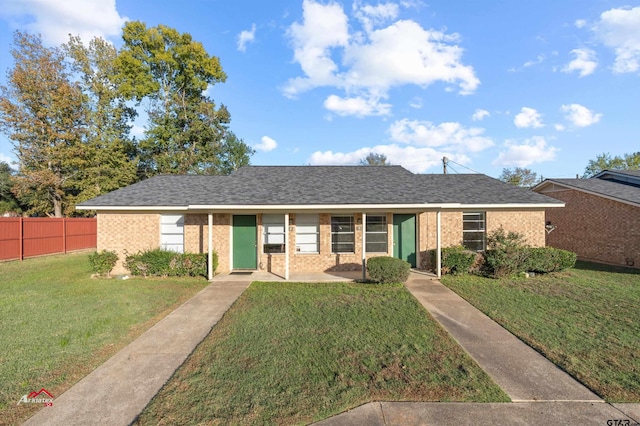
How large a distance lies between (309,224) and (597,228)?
12.6 m

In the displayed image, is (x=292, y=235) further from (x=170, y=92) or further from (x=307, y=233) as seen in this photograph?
(x=170, y=92)

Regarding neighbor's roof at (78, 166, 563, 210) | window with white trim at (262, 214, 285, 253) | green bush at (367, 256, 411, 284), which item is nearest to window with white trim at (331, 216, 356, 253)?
neighbor's roof at (78, 166, 563, 210)

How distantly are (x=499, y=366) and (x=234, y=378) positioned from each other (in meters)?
3.68

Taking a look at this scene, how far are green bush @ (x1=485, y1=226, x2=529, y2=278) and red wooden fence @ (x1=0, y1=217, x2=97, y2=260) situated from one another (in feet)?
66.5

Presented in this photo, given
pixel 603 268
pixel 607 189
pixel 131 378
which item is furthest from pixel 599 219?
pixel 131 378

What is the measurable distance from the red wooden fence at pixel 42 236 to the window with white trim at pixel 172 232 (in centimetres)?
861

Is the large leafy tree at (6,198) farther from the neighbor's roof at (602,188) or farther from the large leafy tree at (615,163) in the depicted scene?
the large leafy tree at (615,163)

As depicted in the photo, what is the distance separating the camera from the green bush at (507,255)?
9562mm

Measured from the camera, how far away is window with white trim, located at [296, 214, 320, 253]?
11.0 metres

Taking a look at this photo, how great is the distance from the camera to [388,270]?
8.64m

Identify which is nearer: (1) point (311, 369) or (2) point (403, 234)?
(1) point (311, 369)

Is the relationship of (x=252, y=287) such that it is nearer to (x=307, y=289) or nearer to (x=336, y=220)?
(x=307, y=289)

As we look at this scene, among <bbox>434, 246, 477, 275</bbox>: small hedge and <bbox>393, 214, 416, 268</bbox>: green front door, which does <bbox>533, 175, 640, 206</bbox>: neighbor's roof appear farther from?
<bbox>393, 214, 416, 268</bbox>: green front door

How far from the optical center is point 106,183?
70.3ft
